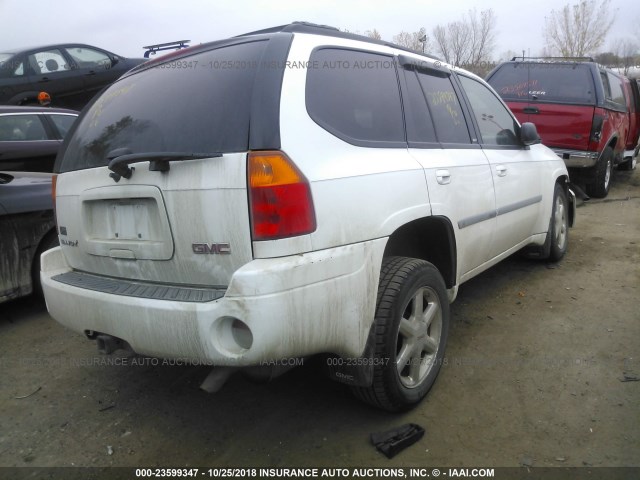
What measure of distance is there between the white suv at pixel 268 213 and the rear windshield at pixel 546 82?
5.45 metres

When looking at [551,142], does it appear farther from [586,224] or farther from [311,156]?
[311,156]

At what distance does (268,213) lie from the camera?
6.18 ft

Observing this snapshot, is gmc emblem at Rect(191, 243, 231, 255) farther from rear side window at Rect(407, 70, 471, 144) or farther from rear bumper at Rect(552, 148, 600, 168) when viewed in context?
rear bumper at Rect(552, 148, 600, 168)

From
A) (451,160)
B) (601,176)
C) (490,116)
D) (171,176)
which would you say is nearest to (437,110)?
(451,160)

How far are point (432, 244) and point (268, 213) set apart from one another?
4.33ft

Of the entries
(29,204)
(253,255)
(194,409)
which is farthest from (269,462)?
(29,204)

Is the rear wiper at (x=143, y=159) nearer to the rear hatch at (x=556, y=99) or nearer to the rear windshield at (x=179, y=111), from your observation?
the rear windshield at (x=179, y=111)

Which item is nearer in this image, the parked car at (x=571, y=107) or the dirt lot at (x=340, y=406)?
the dirt lot at (x=340, y=406)

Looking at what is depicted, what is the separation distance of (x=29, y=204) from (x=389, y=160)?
2870 millimetres

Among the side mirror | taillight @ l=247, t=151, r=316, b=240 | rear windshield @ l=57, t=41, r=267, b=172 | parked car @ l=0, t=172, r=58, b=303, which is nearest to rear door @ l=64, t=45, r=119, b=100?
parked car @ l=0, t=172, r=58, b=303

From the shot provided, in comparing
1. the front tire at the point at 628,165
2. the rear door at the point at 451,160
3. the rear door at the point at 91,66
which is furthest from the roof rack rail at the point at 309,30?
the front tire at the point at 628,165

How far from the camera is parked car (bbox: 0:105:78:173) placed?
205 inches

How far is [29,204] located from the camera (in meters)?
3.76

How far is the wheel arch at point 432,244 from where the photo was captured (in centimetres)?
271
